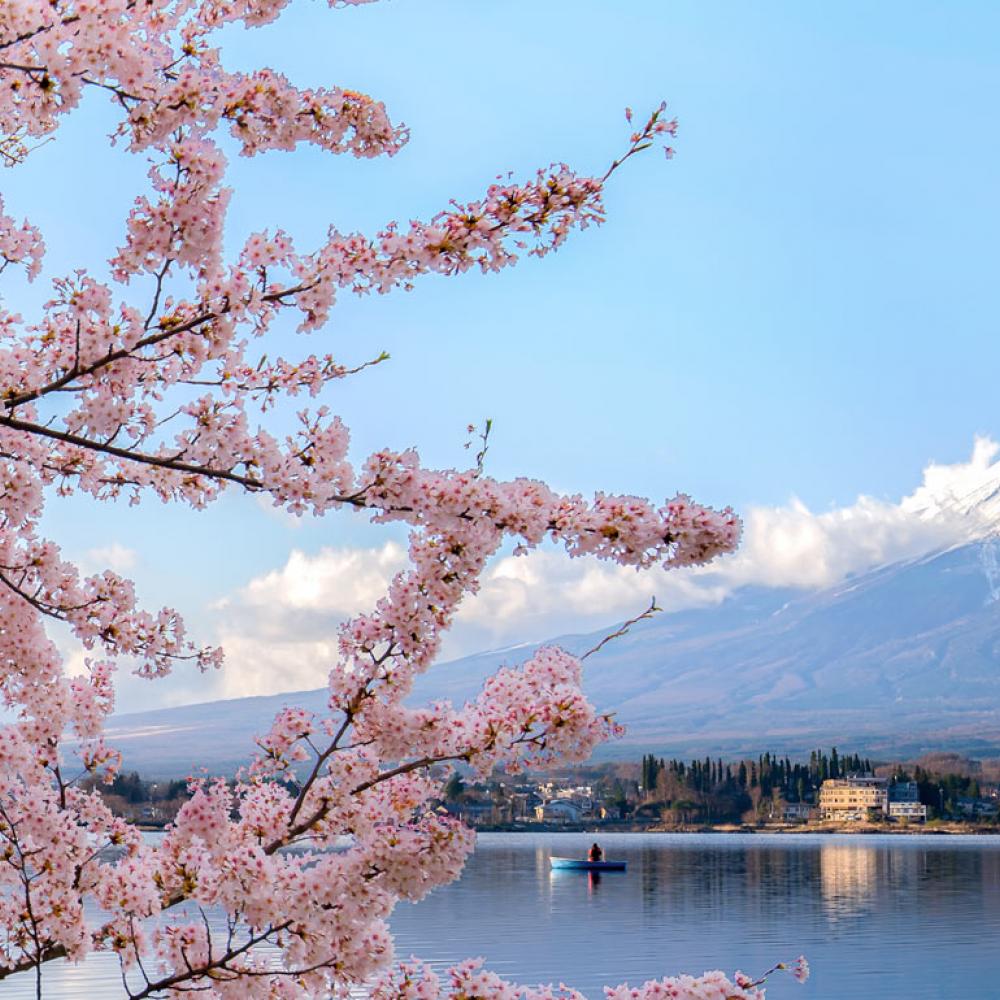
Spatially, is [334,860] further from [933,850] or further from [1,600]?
[933,850]

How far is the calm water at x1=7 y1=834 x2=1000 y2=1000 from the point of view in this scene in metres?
50.1

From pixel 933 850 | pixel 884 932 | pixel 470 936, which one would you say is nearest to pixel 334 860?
pixel 470 936

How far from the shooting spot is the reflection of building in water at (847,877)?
8156 cm

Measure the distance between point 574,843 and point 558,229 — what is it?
180712 millimetres

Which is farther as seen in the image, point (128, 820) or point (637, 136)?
point (128, 820)

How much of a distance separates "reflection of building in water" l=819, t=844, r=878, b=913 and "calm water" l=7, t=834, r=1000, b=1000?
0.14m

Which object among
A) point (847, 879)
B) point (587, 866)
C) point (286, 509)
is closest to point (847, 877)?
point (847, 879)

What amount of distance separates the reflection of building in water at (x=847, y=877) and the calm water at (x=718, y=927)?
0.14m

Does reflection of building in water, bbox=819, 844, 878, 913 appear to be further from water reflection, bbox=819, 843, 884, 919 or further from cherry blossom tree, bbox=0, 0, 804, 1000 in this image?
cherry blossom tree, bbox=0, 0, 804, 1000

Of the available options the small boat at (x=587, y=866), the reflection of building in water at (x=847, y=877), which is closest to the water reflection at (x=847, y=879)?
the reflection of building in water at (x=847, y=877)

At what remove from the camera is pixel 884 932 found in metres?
64.9

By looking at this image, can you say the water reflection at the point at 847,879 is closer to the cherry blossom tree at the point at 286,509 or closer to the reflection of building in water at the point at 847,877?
the reflection of building in water at the point at 847,877

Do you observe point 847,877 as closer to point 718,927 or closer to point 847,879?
point 847,879

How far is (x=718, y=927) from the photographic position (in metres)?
65.8
